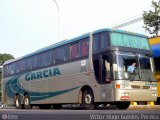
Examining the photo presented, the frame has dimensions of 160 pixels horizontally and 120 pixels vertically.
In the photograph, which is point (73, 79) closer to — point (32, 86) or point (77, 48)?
point (77, 48)

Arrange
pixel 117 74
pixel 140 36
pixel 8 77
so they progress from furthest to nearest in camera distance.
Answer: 1. pixel 8 77
2. pixel 140 36
3. pixel 117 74

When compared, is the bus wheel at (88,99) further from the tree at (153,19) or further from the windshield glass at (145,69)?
the tree at (153,19)

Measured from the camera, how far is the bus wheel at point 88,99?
14.9m

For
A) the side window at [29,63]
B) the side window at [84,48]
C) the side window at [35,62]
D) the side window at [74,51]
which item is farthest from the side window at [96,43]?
the side window at [29,63]

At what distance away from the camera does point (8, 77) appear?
2456 centimetres

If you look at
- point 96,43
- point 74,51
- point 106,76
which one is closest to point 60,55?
point 74,51

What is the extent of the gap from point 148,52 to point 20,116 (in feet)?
41.2

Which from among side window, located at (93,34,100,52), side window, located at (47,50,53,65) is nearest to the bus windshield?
side window, located at (93,34,100,52)

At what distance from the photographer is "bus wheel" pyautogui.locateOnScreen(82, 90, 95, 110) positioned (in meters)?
A: 14.9

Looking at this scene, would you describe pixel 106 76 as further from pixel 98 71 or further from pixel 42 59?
pixel 42 59

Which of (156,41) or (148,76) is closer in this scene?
(148,76)

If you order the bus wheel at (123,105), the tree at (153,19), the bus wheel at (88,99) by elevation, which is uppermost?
the tree at (153,19)

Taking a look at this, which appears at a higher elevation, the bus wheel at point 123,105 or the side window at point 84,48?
the side window at point 84,48

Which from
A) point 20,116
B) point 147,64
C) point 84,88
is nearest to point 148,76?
point 147,64
